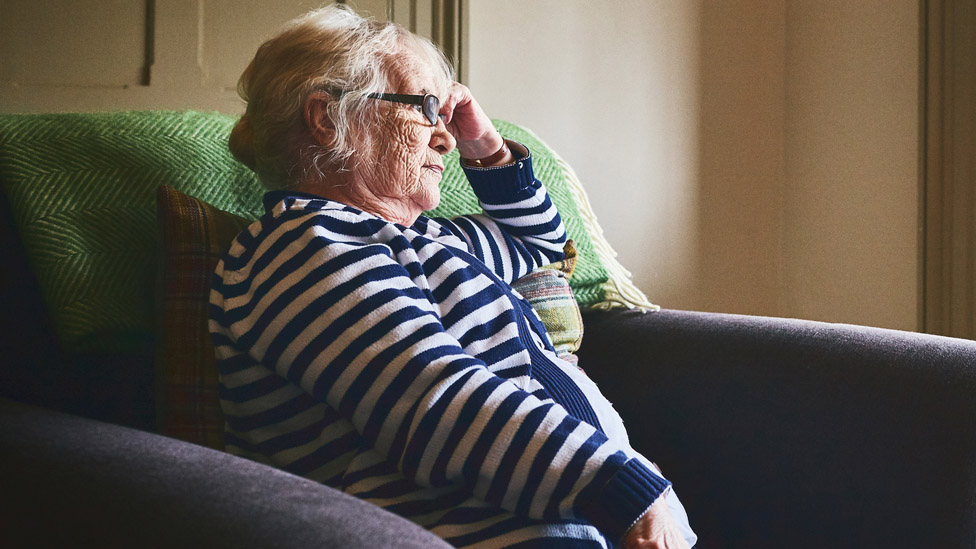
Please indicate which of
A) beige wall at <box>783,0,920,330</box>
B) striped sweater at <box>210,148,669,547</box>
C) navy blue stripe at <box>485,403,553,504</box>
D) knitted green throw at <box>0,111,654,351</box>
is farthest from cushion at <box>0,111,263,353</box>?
beige wall at <box>783,0,920,330</box>

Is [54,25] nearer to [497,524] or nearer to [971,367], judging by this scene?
[497,524]

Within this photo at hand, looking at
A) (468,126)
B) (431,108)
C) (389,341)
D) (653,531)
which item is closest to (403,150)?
(431,108)

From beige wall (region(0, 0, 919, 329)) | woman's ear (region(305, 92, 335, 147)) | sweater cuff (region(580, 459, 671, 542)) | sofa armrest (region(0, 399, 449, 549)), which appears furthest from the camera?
beige wall (region(0, 0, 919, 329))

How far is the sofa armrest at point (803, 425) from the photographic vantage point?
3.07 ft

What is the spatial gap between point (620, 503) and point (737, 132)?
5.94 feet

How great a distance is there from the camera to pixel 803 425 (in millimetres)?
1038

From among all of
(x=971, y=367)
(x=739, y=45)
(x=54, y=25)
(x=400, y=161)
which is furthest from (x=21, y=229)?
(x=739, y=45)

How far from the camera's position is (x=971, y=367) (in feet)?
3.13

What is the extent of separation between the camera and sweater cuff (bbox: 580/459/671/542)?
71cm

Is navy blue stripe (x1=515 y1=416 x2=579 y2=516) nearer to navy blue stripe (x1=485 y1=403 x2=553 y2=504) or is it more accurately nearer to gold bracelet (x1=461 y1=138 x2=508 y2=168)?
navy blue stripe (x1=485 y1=403 x2=553 y2=504)

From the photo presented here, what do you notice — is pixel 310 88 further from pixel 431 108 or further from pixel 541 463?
pixel 541 463

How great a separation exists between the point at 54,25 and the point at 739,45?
1730 mm

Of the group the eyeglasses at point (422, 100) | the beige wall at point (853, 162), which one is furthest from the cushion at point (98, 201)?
the beige wall at point (853, 162)

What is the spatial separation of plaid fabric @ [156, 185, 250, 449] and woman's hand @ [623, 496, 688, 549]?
441 mm
